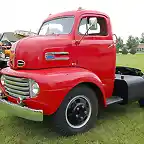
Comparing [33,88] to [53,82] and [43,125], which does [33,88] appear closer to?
[53,82]

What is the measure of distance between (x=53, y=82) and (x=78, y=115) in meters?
0.81

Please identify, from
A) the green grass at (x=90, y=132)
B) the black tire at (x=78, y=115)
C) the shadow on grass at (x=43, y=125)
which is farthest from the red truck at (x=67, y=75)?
the shadow on grass at (x=43, y=125)

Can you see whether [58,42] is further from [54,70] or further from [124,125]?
[124,125]

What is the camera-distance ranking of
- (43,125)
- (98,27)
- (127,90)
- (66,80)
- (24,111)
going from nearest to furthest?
(24,111)
(66,80)
(43,125)
(98,27)
(127,90)

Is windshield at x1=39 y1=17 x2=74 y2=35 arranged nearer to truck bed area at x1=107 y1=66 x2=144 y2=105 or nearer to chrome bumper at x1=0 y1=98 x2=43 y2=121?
truck bed area at x1=107 y1=66 x2=144 y2=105

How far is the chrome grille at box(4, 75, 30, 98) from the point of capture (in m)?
4.11

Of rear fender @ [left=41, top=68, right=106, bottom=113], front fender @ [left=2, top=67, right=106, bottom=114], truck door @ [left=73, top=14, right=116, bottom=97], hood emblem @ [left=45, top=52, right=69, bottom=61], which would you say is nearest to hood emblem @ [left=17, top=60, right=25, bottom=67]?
front fender @ [left=2, top=67, right=106, bottom=114]

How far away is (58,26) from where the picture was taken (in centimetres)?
506

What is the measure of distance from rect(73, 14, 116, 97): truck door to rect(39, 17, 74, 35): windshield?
0.61 feet

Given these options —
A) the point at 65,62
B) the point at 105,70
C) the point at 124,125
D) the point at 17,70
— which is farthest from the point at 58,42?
the point at 124,125

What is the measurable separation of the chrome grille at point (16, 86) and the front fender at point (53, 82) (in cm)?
10

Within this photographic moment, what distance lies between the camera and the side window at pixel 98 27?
483 cm

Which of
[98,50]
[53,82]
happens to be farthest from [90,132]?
[98,50]

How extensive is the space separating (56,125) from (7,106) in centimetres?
86
